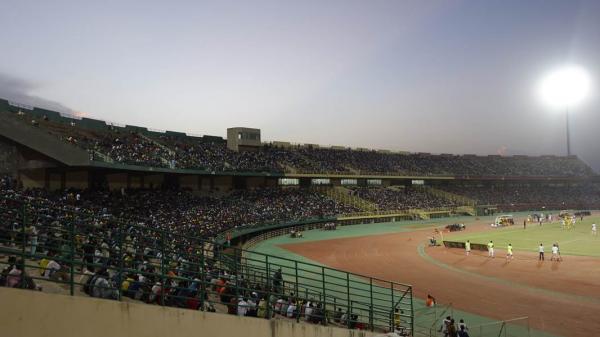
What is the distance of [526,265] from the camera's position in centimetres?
2972

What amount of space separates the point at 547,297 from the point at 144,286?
21.8 metres

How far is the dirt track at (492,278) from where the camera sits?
1873 centimetres

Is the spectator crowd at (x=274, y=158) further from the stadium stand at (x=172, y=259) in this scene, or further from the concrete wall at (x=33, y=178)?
the stadium stand at (x=172, y=259)

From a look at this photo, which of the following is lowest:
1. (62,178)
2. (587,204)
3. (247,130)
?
(587,204)

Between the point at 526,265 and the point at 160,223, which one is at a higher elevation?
the point at 160,223

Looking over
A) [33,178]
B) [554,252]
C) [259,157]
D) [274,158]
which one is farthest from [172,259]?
[274,158]

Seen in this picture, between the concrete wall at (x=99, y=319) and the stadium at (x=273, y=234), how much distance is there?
0.36 m

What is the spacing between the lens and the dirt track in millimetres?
18734

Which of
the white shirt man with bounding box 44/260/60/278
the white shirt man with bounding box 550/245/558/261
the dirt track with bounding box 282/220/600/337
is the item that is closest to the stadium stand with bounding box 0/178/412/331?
the white shirt man with bounding box 44/260/60/278

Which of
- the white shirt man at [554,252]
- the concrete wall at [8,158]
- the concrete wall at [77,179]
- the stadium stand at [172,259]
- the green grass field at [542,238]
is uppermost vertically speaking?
the concrete wall at [8,158]

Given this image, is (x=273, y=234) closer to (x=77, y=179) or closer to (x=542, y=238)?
(x=77, y=179)

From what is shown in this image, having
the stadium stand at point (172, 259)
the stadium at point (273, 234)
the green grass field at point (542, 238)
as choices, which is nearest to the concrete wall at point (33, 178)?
the stadium at point (273, 234)

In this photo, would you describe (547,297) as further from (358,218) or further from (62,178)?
(358,218)

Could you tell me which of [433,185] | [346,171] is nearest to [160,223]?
[346,171]
